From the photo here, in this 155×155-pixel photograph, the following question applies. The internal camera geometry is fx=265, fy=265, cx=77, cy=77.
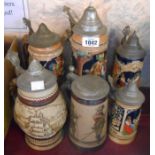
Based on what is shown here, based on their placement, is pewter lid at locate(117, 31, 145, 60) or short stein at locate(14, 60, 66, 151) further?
pewter lid at locate(117, 31, 145, 60)

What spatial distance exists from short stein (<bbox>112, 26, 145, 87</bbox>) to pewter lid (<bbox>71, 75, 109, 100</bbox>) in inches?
4.5

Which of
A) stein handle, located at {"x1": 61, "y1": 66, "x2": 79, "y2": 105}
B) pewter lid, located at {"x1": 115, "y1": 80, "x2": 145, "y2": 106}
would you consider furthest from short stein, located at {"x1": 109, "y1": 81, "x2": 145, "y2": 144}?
stein handle, located at {"x1": 61, "y1": 66, "x2": 79, "y2": 105}

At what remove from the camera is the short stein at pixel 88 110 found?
0.63 meters

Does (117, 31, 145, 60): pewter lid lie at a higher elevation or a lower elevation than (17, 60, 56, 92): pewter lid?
higher

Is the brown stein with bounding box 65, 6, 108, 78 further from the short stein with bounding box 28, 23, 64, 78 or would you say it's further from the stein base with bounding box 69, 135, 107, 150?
the stein base with bounding box 69, 135, 107, 150

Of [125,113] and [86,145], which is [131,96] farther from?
[86,145]

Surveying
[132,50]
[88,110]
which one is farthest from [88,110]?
[132,50]

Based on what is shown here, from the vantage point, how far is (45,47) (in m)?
0.70

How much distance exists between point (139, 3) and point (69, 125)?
1.33 ft

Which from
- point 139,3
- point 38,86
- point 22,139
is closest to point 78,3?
point 139,3

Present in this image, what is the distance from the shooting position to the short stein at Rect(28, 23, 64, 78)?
2.29 ft

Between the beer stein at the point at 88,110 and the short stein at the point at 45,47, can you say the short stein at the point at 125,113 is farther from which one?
the short stein at the point at 45,47

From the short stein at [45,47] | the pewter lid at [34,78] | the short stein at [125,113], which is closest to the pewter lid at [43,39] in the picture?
the short stein at [45,47]

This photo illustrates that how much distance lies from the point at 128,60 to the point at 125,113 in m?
0.15
